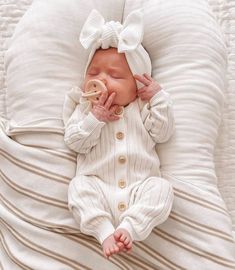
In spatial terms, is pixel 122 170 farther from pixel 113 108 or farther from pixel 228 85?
pixel 228 85

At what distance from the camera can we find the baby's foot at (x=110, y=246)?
3.28 ft

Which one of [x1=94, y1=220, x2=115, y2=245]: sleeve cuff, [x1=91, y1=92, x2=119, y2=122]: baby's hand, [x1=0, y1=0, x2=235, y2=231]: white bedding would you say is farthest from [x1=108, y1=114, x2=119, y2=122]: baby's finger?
[x1=0, y1=0, x2=235, y2=231]: white bedding

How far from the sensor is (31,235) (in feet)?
3.67

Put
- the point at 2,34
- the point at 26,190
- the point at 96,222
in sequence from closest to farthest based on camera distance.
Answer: the point at 96,222, the point at 26,190, the point at 2,34

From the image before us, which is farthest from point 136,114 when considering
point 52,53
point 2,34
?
point 2,34

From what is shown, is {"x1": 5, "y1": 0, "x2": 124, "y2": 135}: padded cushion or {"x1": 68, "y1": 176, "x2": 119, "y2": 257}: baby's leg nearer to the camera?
{"x1": 68, "y1": 176, "x2": 119, "y2": 257}: baby's leg

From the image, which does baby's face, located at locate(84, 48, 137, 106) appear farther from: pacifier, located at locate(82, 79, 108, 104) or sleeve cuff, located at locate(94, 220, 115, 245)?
sleeve cuff, located at locate(94, 220, 115, 245)

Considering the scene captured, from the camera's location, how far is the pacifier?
1.14 meters

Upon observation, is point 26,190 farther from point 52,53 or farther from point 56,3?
point 56,3

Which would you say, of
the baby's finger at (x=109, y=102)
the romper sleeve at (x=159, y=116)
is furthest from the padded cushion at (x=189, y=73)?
the baby's finger at (x=109, y=102)

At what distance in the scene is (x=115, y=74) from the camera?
1161 millimetres

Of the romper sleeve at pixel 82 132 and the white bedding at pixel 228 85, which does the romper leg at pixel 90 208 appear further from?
the white bedding at pixel 228 85

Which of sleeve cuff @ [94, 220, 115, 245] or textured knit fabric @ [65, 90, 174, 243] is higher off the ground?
textured knit fabric @ [65, 90, 174, 243]

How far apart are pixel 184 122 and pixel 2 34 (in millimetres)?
589
